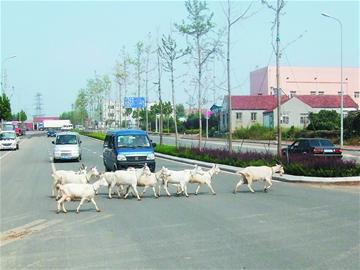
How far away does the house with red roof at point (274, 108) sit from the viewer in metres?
90.1

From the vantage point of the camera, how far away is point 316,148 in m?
30.2

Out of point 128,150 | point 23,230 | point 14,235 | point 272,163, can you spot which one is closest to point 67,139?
point 128,150

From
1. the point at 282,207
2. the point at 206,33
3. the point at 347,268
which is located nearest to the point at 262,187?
the point at 282,207

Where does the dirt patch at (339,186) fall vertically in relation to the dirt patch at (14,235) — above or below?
below

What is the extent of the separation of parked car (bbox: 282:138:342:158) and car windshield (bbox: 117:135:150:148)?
802cm

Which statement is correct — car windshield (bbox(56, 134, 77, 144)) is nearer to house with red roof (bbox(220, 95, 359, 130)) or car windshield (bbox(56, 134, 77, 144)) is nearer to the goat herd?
the goat herd

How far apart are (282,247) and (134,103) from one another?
5409 centimetres

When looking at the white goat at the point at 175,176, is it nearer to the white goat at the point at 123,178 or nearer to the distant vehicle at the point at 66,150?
the white goat at the point at 123,178

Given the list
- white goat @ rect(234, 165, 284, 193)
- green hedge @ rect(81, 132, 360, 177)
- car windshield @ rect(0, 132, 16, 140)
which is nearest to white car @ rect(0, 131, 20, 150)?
car windshield @ rect(0, 132, 16, 140)

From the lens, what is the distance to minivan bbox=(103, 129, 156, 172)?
23.9 meters

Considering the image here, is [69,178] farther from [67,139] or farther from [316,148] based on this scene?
[67,139]

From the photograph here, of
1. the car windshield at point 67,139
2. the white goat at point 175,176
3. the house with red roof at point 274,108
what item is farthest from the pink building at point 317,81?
the white goat at point 175,176

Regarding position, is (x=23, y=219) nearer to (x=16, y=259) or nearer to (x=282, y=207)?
(x=16, y=259)

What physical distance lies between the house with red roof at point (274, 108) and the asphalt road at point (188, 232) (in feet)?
241
